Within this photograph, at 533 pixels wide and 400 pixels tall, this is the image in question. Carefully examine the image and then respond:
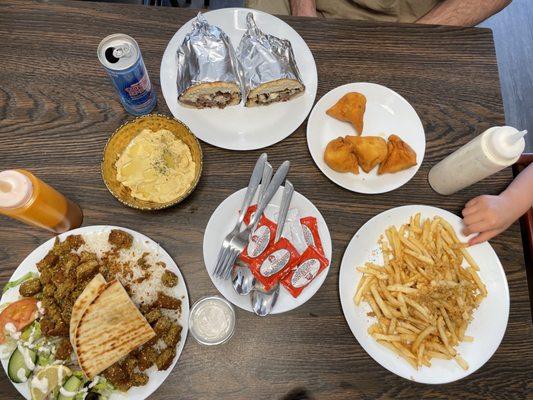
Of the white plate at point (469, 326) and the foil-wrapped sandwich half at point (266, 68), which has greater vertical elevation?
the foil-wrapped sandwich half at point (266, 68)

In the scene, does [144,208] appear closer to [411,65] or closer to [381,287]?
[381,287]

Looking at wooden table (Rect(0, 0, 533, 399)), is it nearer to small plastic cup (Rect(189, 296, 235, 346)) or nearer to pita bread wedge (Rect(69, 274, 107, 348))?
small plastic cup (Rect(189, 296, 235, 346))

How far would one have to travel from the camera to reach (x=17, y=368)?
1.15 metres

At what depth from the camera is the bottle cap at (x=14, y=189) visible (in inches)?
43.0

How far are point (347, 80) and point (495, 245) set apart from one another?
814mm

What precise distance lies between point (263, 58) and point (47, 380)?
124cm

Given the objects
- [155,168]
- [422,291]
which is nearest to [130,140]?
[155,168]

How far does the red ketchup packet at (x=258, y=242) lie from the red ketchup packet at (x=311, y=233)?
0.11m

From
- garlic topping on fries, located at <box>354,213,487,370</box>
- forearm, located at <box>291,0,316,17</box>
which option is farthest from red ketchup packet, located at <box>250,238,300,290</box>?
forearm, located at <box>291,0,316,17</box>

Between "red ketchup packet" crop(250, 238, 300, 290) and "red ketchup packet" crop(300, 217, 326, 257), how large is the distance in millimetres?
64

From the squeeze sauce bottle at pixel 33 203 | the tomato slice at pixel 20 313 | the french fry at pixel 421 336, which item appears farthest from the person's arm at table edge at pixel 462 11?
the tomato slice at pixel 20 313

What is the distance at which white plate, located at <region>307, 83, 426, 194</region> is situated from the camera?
142 centimetres

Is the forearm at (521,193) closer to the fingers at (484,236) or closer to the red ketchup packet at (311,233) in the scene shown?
the fingers at (484,236)

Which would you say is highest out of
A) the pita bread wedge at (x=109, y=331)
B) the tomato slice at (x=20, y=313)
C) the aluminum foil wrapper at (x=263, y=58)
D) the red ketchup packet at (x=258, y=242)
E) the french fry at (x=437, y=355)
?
the aluminum foil wrapper at (x=263, y=58)
